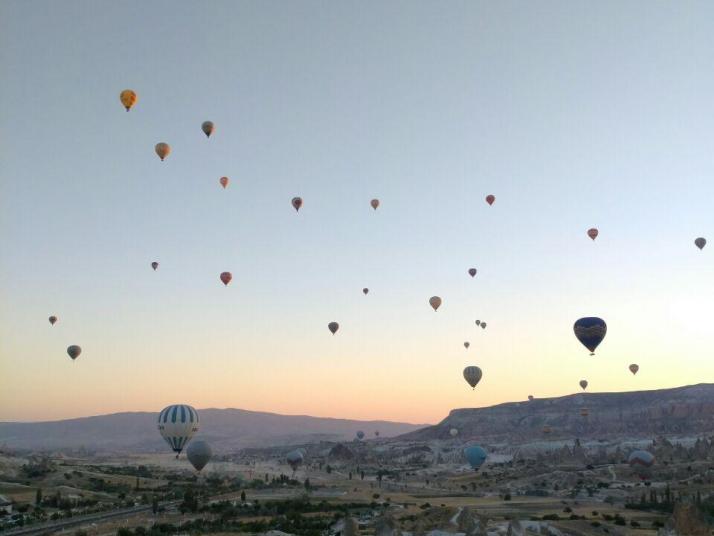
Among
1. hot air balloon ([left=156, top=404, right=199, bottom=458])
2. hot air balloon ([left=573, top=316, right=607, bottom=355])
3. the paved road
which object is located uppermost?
hot air balloon ([left=573, top=316, right=607, bottom=355])

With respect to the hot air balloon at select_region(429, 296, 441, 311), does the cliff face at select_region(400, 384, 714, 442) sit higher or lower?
lower

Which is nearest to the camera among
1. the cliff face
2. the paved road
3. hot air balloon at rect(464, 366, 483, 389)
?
the paved road

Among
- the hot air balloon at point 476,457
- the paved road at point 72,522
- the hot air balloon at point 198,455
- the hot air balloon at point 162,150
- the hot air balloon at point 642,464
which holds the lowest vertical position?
the hot air balloon at point 642,464

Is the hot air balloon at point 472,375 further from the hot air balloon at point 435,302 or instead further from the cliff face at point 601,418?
the cliff face at point 601,418

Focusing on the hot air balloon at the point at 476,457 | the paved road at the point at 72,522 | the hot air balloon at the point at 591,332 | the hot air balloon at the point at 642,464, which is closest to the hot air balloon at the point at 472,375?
the hot air balloon at the point at 476,457

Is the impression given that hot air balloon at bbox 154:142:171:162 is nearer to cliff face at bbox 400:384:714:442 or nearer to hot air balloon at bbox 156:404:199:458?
hot air balloon at bbox 156:404:199:458

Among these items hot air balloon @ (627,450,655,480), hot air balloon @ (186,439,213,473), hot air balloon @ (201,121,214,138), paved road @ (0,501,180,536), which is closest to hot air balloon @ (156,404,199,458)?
hot air balloon @ (186,439,213,473)

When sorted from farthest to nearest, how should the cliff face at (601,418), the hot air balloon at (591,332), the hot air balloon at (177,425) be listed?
the cliff face at (601,418) → the hot air balloon at (591,332) → the hot air balloon at (177,425)

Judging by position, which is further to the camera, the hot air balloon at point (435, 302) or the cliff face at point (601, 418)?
the cliff face at point (601, 418)
